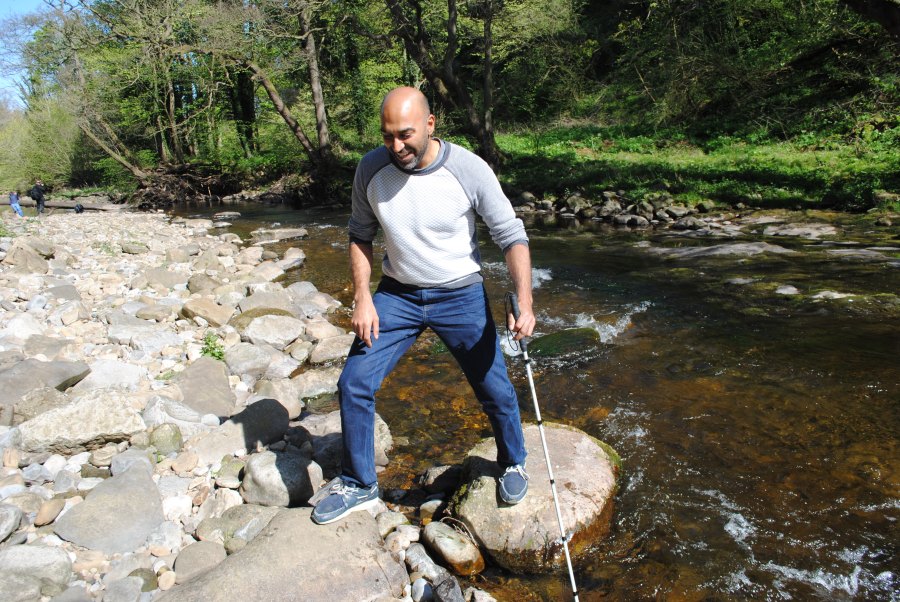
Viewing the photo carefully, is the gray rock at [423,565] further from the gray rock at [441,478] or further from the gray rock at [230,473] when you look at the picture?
the gray rock at [230,473]

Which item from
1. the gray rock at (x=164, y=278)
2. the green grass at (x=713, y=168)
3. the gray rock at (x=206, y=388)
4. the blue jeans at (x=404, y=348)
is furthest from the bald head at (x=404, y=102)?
the green grass at (x=713, y=168)

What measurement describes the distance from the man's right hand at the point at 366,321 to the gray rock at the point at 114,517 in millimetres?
1726

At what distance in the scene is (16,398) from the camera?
452cm

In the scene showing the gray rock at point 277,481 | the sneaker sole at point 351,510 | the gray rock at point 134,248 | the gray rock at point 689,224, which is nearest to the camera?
the sneaker sole at point 351,510

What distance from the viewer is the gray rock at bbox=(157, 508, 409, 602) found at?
289cm

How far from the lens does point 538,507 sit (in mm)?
3469

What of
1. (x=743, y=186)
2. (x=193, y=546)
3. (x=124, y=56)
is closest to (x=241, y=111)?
(x=124, y=56)

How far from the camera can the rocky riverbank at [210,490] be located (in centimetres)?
306

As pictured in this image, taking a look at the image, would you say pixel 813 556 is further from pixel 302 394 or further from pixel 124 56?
pixel 124 56

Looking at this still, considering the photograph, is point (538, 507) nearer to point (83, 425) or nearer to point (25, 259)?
point (83, 425)

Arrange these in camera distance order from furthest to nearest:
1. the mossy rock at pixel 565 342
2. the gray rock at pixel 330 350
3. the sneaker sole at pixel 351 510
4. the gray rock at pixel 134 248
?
1. the gray rock at pixel 134 248
2. the gray rock at pixel 330 350
3. the mossy rock at pixel 565 342
4. the sneaker sole at pixel 351 510

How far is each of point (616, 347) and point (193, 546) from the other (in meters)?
4.79

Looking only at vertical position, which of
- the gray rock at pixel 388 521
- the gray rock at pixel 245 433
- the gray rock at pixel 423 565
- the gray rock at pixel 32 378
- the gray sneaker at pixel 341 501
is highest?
the gray rock at pixel 32 378

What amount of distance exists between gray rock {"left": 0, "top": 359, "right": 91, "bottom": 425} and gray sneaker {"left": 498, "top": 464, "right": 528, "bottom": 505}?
3.60 meters
